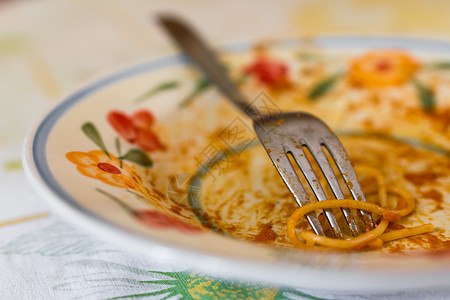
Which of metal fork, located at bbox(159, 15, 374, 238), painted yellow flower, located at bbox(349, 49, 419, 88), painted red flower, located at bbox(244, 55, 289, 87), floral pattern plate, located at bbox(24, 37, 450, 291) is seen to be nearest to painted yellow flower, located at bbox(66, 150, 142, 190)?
floral pattern plate, located at bbox(24, 37, 450, 291)

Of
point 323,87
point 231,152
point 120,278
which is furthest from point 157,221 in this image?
point 323,87

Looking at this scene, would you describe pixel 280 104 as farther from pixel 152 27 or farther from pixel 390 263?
pixel 152 27

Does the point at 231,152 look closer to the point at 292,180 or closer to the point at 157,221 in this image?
the point at 292,180

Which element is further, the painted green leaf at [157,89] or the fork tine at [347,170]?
the painted green leaf at [157,89]

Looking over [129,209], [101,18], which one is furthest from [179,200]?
[101,18]

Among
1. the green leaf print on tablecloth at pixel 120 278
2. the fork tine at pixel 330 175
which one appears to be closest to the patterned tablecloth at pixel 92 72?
the green leaf print on tablecloth at pixel 120 278

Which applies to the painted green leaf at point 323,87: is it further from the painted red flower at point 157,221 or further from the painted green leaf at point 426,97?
the painted red flower at point 157,221
